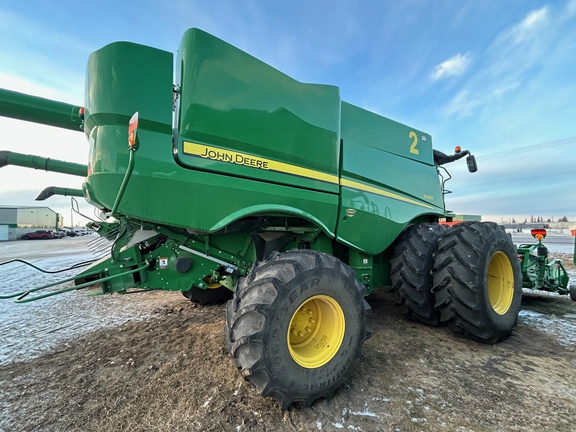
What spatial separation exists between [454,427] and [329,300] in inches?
46.1

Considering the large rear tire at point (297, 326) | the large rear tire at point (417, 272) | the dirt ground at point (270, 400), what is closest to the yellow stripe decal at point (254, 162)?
the large rear tire at point (297, 326)

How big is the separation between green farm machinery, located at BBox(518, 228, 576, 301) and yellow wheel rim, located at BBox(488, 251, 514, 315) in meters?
1.40

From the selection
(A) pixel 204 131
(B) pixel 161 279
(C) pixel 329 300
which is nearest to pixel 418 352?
(C) pixel 329 300

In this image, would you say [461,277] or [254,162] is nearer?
[254,162]

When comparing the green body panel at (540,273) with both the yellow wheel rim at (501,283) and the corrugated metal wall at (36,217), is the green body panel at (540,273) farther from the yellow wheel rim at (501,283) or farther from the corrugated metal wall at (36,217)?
the corrugated metal wall at (36,217)

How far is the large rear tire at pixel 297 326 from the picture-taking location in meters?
2.10

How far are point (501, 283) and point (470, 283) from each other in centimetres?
107

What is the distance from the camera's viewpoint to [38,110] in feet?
10.5

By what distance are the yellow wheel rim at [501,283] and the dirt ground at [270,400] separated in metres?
0.45

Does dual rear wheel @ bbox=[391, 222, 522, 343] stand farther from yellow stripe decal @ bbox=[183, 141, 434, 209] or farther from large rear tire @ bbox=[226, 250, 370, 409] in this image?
large rear tire @ bbox=[226, 250, 370, 409]

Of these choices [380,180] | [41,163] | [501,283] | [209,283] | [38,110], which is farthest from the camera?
[41,163]

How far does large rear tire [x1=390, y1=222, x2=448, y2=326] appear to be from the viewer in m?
3.52

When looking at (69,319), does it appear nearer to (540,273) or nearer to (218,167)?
(218,167)

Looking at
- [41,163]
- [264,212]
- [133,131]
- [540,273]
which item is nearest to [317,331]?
[264,212]
